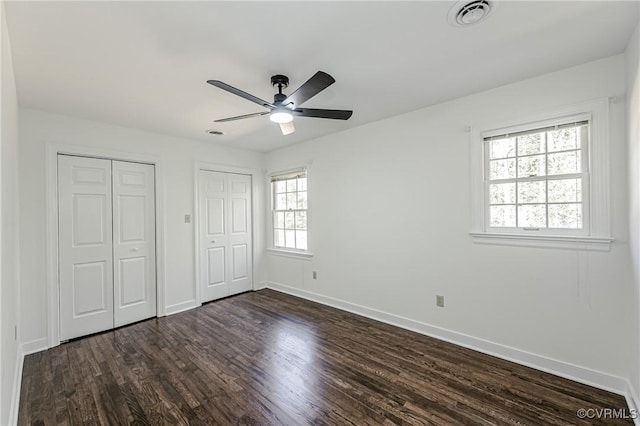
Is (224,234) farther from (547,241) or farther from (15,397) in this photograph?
(547,241)

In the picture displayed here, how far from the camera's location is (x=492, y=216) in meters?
2.71

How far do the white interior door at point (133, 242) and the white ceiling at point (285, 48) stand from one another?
1.01 meters

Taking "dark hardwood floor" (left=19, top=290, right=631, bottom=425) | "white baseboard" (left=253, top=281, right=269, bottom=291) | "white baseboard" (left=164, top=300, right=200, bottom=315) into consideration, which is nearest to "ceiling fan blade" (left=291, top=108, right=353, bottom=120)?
"dark hardwood floor" (left=19, top=290, right=631, bottom=425)

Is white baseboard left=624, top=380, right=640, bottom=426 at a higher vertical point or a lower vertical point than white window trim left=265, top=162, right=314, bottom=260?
lower

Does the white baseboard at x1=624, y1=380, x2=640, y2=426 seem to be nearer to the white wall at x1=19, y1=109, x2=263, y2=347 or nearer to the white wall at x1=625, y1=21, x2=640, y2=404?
the white wall at x1=625, y1=21, x2=640, y2=404

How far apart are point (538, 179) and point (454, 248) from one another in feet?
3.16

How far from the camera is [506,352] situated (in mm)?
2562

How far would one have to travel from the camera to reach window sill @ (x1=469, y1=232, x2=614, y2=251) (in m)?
2.15

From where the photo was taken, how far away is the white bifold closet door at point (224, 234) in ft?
14.1

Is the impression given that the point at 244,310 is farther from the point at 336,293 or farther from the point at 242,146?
the point at 242,146

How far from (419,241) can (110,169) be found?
383 cm

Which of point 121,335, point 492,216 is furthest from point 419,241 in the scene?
point 121,335

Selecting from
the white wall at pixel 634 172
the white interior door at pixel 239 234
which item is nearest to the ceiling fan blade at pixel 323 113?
the white wall at pixel 634 172

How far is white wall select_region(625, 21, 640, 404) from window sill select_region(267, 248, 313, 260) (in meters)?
3.37
